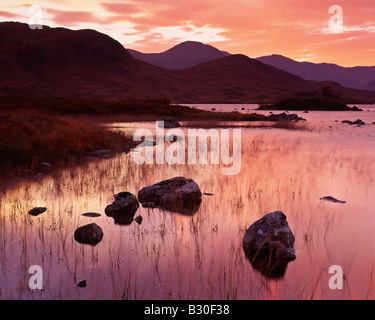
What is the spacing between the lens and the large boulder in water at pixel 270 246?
5.99 metres

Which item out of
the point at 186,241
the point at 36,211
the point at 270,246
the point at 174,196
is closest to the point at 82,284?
the point at 186,241

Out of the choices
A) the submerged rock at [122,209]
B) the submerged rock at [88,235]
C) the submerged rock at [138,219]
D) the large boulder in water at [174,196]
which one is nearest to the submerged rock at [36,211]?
the submerged rock at [122,209]

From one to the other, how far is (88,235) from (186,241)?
6.23 ft

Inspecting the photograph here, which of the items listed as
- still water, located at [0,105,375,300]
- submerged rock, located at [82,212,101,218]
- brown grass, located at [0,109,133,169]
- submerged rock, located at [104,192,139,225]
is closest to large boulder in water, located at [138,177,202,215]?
still water, located at [0,105,375,300]

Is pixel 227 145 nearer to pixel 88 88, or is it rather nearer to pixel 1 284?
pixel 1 284

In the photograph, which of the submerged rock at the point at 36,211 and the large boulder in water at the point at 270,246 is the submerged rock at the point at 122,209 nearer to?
the submerged rock at the point at 36,211

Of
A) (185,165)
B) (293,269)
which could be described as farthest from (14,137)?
(293,269)

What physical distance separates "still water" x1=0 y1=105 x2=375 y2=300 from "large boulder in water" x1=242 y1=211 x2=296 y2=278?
0.16 meters

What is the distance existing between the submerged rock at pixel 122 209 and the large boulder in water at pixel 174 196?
2.35 feet

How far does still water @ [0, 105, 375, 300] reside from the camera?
524 cm

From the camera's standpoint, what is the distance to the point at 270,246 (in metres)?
6.36

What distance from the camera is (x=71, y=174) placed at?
529 inches

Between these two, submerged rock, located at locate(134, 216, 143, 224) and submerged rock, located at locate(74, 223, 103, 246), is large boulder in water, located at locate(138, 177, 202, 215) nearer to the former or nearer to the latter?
submerged rock, located at locate(134, 216, 143, 224)
